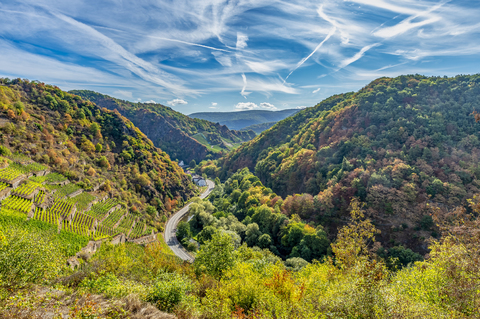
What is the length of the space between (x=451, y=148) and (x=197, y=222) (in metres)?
79.2

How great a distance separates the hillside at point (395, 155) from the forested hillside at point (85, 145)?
53173mm

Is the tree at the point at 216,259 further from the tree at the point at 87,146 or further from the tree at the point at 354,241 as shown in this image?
the tree at the point at 87,146

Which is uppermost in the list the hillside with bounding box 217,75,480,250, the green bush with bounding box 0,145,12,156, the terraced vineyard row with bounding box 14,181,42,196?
the hillside with bounding box 217,75,480,250

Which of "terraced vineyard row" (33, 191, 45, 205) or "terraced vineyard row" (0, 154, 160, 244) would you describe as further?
"terraced vineyard row" (33, 191, 45, 205)

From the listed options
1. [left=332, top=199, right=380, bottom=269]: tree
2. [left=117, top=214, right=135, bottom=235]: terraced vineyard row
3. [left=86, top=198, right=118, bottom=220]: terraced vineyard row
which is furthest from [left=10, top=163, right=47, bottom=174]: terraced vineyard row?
[left=332, top=199, right=380, bottom=269]: tree

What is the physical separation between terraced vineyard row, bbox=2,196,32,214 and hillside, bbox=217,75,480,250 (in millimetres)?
63046

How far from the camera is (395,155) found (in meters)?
60.3

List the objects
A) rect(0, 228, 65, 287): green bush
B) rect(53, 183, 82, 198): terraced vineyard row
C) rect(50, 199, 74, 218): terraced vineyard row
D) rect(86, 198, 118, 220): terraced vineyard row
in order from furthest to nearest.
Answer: rect(86, 198, 118, 220): terraced vineyard row, rect(53, 183, 82, 198): terraced vineyard row, rect(50, 199, 74, 218): terraced vineyard row, rect(0, 228, 65, 287): green bush

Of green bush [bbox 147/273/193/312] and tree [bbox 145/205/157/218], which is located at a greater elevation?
green bush [bbox 147/273/193/312]

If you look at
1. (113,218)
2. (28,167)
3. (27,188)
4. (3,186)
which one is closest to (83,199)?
(113,218)

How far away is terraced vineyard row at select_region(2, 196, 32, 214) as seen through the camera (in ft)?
109

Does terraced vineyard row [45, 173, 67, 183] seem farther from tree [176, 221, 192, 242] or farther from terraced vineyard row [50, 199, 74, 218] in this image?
tree [176, 221, 192, 242]

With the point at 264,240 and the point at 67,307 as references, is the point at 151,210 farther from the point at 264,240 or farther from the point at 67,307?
the point at 67,307

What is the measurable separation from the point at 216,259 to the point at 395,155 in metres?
60.9
